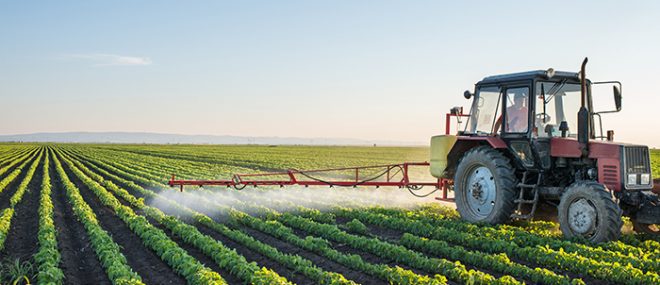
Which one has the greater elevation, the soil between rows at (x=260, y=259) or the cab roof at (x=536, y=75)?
the cab roof at (x=536, y=75)

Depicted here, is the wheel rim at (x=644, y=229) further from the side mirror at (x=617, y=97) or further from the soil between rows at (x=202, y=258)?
the soil between rows at (x=202, y=258)

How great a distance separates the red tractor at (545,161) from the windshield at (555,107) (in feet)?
0.05

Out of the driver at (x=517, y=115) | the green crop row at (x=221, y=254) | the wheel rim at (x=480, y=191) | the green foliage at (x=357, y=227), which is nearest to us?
the green crop row at (x=221, y=254)

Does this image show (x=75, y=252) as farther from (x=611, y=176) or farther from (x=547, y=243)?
(x=611, y=176)

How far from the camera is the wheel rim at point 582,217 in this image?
7488 mm

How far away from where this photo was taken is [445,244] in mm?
7816

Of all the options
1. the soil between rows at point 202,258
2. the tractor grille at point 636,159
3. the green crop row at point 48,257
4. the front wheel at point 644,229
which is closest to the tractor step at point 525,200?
the tractor grille at point 636,159

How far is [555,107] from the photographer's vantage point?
28.3 ft

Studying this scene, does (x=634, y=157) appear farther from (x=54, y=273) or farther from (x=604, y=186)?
(x=54, y=273)

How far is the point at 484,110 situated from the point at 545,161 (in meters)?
1.46

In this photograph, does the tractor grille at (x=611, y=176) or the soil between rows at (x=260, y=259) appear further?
the tractor grille at (x=611, y=176)

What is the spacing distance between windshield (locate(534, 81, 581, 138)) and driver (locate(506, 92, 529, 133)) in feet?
0.64

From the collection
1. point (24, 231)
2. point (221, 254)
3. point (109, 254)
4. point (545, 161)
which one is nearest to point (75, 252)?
point (109, 254)

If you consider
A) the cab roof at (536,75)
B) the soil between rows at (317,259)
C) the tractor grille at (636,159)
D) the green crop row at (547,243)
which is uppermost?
the cab roof at (536,75)
